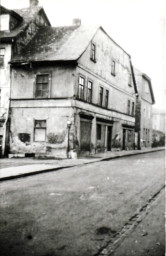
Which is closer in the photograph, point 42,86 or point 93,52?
point 42,86

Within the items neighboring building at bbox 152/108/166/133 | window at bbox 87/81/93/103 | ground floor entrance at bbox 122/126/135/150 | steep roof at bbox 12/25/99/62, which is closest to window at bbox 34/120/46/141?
window at bbox 87/81/93/103

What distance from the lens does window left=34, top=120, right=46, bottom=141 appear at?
20.5 m

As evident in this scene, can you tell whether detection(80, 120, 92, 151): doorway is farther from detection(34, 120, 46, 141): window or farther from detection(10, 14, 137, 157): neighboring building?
detection(34, 120, 46, 141): window

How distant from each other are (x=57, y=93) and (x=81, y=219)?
1541 centimetres

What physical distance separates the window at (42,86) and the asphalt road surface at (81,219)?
1209 centimetres

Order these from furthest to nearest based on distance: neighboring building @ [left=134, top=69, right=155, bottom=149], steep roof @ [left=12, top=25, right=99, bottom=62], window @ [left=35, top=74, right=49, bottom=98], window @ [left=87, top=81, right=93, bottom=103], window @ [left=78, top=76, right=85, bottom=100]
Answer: neighboring building @ [left=134, top=69, right=155, bottom=149] → window @ [left=87, top=81, right=93, bottom=103] → window @ [left=78, top=76, right=85, bottom=100] → window @ [left=35, top=74, right=49, bottom=98] → steep roof @ [left=12, top=25, right=99, bottom=62]

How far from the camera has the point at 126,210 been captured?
20.2 feet

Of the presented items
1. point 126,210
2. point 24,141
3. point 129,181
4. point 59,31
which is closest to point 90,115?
point 24,141

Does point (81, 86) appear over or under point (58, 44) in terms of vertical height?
under

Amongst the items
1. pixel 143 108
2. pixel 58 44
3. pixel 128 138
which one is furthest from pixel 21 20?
pixel 143 108

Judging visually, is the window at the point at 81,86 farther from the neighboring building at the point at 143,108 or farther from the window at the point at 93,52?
the neighboring building at the point at 143,108

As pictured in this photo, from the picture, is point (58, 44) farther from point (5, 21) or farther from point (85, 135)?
point (85, 135)

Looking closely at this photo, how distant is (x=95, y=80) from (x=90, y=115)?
3066 millimetres

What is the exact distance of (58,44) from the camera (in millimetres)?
21781
